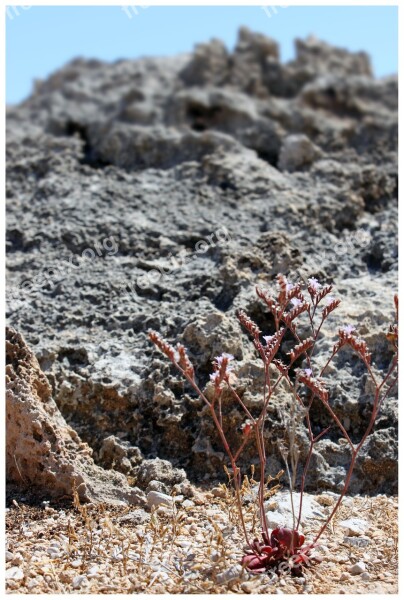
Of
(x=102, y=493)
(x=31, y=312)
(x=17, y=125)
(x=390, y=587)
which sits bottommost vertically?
(x=390, y=587)

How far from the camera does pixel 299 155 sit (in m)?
5.69

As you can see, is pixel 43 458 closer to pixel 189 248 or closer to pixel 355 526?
pixel 355 526

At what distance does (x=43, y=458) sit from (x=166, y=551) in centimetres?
81

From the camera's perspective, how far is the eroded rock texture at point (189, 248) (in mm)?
3592

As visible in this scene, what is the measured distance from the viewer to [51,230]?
189 inches

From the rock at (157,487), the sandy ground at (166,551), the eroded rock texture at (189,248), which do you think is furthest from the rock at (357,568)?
the rock at (157,487)

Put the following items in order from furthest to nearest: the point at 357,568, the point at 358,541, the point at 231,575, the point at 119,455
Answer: the point at 119,455, the point at 358,541, the point at 357,568, the point at 231,575

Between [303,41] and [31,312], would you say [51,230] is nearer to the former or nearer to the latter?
[31,312]

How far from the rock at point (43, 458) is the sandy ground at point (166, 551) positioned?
0.28 feet

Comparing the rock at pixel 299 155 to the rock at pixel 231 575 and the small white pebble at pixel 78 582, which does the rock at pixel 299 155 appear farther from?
the small white pebble at pixel 78 582

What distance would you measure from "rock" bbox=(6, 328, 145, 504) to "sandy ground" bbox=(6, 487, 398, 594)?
3.4 inches

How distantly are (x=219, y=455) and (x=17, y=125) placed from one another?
571cm

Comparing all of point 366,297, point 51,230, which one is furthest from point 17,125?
point 366,297

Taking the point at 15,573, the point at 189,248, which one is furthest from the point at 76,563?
the point at 189,248
